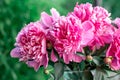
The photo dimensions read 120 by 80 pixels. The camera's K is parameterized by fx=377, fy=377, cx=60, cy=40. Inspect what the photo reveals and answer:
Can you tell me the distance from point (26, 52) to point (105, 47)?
0.66ft

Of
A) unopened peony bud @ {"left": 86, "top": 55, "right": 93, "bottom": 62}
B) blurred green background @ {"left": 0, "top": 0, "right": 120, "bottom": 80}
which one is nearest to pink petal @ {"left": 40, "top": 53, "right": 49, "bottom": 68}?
unopened peony bud @ {"left": 86, "top": 55, "right": 93, "bottom": 62}

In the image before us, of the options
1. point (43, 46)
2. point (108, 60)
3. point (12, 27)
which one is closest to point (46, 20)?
point (43, 46)

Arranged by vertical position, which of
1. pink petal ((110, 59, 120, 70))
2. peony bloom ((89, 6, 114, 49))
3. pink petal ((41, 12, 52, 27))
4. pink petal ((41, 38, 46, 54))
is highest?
pink petal ((41, 12, 52, 27))

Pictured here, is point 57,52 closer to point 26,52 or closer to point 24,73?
point 26,52

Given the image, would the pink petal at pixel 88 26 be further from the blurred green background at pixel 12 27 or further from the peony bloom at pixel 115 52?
the blurred green background at pixel 12 27

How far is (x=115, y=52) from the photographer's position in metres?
0.95

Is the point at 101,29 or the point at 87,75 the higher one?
the point at 101,29

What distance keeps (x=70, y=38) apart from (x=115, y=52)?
0.39ft

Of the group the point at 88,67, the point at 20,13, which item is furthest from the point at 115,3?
the point at 88,67

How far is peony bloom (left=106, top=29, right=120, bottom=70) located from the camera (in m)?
0.94

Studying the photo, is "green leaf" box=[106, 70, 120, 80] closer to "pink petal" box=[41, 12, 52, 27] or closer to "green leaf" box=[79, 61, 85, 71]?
"green leaf" box=[79, 61, 85, 71]

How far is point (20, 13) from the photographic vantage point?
96.2 inches

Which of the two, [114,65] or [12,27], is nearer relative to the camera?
[114,65]

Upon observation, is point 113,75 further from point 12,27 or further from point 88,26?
point 12,27
